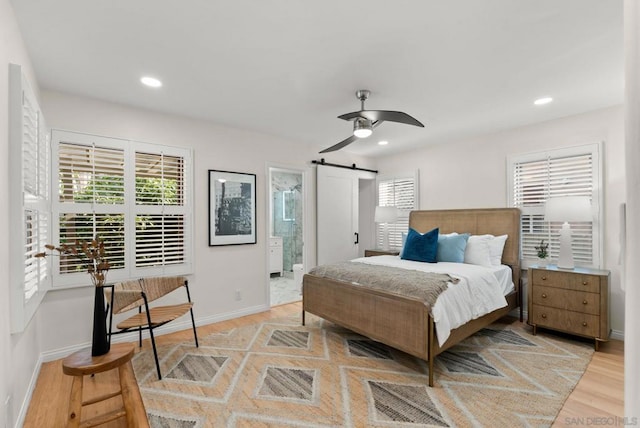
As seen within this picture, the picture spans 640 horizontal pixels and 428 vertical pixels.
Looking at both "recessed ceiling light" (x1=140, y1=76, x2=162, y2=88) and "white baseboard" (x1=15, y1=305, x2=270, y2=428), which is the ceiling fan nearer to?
"recessed ceiling light" (x1=140, y1=76, x2=162, y2=88)

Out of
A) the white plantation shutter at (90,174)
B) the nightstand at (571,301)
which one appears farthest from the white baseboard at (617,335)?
the white plantation shutter at (90,174)

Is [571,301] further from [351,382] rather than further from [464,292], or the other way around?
[351,382]

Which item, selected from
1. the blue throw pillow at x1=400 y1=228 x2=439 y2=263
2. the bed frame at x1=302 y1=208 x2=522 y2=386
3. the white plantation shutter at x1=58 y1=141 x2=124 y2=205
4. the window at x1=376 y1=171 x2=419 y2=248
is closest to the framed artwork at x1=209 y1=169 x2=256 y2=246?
the white plantation shutter at x1=58 y1=141 x2=124 y2=205

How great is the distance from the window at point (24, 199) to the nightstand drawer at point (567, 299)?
453 centimetres

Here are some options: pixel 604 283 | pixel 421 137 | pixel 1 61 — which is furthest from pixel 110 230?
pixel 604 283

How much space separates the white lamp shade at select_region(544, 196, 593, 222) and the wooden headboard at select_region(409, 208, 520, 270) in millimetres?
592

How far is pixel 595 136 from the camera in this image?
3516 mm

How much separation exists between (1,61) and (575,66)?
12.8 feet

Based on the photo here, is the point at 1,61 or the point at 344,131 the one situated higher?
the point at 344,131

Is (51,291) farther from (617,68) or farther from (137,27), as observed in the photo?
(617,68)

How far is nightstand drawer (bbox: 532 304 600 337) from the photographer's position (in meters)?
3.07

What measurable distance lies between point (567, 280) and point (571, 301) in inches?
8.4

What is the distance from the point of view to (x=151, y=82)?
278 cm

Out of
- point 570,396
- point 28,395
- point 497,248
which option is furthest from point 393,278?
point 28,395
